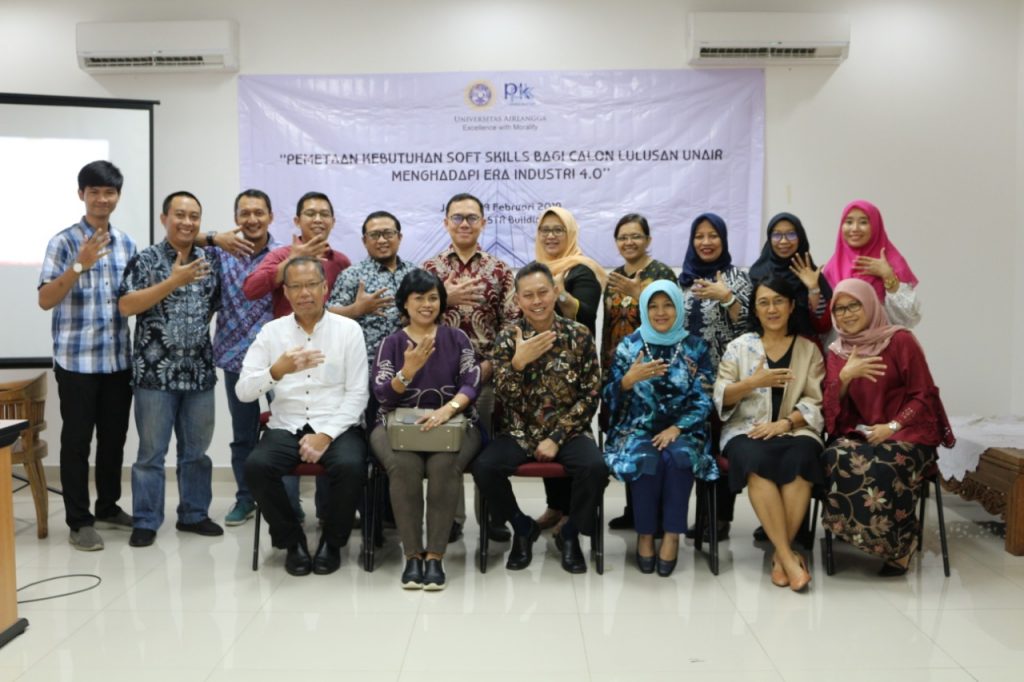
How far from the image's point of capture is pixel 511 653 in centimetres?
265

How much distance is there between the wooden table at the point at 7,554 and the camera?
107 inches

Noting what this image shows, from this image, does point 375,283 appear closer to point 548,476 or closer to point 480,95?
point 548,476

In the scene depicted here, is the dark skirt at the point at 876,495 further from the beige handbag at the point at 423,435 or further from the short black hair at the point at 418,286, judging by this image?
the short black hair at the point at 418,286

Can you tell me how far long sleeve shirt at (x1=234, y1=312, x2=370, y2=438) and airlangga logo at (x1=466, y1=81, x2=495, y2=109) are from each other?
2.01m

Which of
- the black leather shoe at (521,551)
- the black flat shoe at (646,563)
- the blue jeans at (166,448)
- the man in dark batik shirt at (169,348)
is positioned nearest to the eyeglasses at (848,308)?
the black flat shoe at (646,563)

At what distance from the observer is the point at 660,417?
3516 millimetres

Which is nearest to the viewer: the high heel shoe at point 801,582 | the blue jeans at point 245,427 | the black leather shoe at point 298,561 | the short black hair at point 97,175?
the high heel shoe at point 801,582

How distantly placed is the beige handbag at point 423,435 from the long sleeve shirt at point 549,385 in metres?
0.25

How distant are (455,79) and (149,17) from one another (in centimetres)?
184

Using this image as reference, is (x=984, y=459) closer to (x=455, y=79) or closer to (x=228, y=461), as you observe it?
(x=455, y=79)

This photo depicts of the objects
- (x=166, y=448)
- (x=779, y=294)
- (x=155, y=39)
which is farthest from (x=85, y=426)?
(x=779, y=294)

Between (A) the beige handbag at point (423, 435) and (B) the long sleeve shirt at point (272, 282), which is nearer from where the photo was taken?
(A) the beige handbag at point (423, 435)

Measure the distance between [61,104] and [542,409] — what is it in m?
3.33

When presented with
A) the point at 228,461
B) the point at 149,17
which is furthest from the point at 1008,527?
the point at 149,17
